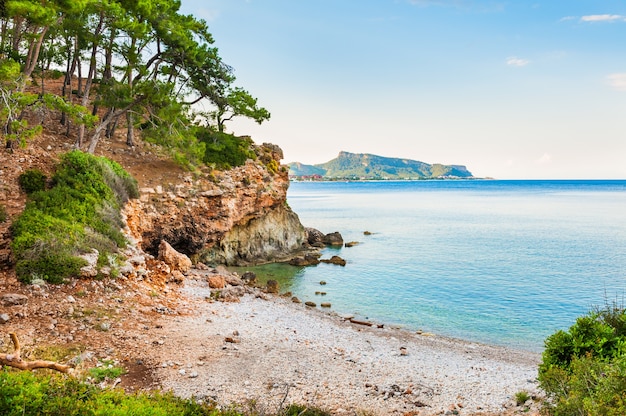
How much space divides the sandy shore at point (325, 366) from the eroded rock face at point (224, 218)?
10.2 metres

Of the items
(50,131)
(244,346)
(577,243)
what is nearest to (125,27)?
(50,131)

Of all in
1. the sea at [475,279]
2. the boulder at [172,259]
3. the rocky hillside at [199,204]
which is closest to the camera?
the boulder at [172,259]

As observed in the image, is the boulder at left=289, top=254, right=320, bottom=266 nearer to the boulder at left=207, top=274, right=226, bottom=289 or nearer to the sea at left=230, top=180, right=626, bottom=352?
the sea at left=230, top=180, right=626, bottom=352

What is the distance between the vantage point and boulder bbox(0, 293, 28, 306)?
12.8 metres

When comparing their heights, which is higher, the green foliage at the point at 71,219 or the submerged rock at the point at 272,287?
the green foliage at the point at 71,219

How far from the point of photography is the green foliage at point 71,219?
14.8 metres

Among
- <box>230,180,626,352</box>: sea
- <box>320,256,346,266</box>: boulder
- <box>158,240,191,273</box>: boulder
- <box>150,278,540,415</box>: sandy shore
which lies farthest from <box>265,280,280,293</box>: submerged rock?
<box>320,256,346,266</box>: boulder

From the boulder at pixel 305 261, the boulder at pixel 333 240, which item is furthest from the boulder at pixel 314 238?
the boulder at pixel 305 261

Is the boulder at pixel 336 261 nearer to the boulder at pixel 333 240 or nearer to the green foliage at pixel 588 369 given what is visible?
the boulder at pixel 333 240

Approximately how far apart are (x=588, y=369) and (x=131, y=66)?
101 feet

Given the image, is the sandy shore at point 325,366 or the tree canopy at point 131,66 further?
the tree canopy at point 131,66

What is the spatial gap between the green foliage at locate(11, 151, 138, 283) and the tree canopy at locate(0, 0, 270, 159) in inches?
114

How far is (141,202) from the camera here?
27188 millimetres

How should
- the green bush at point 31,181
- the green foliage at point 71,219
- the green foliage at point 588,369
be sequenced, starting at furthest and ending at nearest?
the green bush at point 31,181, the green foliage at point 71,219, the green foliage at point 588,369
